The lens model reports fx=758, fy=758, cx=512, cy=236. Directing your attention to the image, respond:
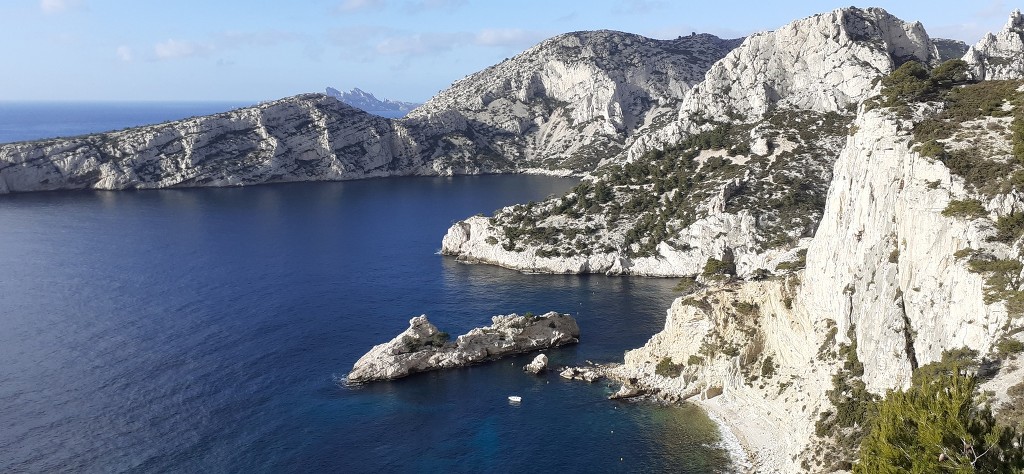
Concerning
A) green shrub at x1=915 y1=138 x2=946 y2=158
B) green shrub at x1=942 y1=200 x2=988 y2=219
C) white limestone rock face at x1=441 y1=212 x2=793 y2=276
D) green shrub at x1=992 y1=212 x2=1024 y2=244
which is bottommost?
white limestone rock face at x1=441 y1=212 x2=793 y2=276

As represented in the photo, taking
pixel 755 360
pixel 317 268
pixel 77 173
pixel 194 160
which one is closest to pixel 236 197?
pixel 194 160

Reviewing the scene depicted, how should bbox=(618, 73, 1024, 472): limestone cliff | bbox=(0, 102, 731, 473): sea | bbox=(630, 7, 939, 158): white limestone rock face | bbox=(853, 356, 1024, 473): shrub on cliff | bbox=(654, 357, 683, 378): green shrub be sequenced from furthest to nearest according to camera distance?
1. bbox=(630, 7, 939, 158): white limestone rock face
2. bbox=(654, 357, 683, 378): green shrub
3. bbox=(0, 102, 731, 473): sea
4. bbox=(618, 73, 1024, 472): limestone cliff
5. bbox=(853, 356, 1024, 473): shrub on cliff

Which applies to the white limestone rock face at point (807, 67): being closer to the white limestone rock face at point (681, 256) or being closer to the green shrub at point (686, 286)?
the white limestone rock face at point (681, 256)

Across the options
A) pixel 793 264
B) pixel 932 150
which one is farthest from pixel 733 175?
pixel 932 150

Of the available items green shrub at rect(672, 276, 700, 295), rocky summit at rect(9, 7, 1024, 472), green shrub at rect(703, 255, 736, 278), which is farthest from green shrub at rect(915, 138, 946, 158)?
green shrub at rect(672, 276, 700, 295)

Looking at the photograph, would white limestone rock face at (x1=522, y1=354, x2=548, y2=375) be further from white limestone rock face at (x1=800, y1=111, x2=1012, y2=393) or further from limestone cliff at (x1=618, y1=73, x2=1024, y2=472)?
white limestone rock face at (x1=800, y1=111, x2=1012, y2=393)

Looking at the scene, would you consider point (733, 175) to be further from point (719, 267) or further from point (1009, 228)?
point (1009, 228)
